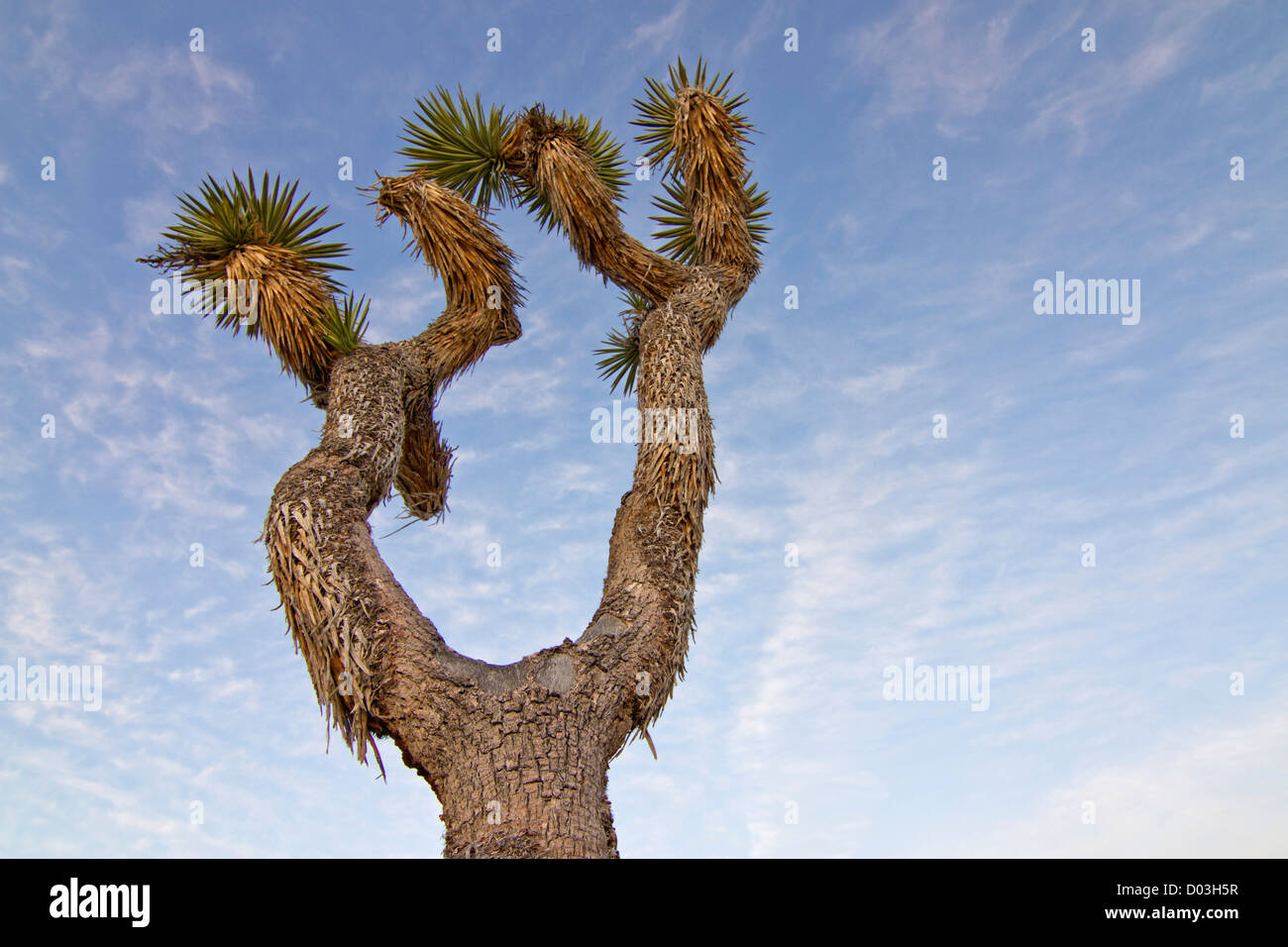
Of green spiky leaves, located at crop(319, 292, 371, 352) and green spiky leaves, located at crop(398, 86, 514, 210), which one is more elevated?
green spiky leaves, located at crop(398, 86, 514, 210)

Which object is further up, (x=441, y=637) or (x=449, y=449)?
(x=449, y=449)

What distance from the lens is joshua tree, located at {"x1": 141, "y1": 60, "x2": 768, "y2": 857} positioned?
4.06 metres

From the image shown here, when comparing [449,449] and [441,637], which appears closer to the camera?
[441,637]

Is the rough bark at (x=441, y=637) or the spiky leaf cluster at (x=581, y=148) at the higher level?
the spiky leaf cluster at (x=581, y=148)

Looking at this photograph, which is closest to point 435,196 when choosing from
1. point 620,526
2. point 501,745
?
point 620,526

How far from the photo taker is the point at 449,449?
6.83 m

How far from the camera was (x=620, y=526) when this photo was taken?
17.6 ft

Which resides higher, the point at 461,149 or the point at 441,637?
the point at 461,149

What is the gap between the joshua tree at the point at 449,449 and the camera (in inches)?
160

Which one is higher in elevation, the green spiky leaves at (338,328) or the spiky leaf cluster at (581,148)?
the spiky leaf cluster at (581,148)

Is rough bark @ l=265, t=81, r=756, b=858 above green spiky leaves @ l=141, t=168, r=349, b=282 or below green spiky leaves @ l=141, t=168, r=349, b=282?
below

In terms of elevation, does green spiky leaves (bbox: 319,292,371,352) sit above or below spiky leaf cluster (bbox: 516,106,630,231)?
below
